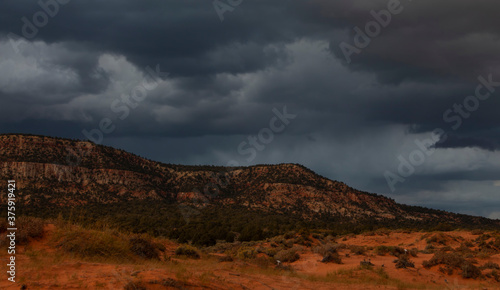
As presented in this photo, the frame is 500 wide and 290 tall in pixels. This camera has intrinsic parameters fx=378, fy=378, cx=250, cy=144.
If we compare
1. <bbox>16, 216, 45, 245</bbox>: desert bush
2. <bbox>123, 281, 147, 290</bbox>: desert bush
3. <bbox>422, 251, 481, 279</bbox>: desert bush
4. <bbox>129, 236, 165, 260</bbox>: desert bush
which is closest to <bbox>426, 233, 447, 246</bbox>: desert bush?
<bbox>422, 251, 481, 279</bbox>: desert bush

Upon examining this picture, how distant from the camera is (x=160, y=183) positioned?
349 ft

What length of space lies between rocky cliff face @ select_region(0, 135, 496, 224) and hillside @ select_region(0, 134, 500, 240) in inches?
7.4

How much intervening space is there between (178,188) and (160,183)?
5.83m

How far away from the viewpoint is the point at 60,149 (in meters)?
99.1

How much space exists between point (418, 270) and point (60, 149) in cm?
9661

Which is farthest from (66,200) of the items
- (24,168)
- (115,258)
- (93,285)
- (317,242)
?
(93,285)

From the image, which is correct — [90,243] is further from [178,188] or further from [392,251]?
[178,188]

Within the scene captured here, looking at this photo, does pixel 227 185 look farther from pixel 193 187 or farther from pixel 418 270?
pixel 418 270

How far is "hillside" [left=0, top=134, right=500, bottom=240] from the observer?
82438mm

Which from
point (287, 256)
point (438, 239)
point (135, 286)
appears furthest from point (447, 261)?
point (135, 286)

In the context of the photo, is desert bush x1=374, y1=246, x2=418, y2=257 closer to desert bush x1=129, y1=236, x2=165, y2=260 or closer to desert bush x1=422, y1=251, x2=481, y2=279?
desert bush x1=422, y1=251, x2=481, y2=279

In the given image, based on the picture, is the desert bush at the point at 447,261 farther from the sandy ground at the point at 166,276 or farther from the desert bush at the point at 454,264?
the sandy ground at the point at 166,276

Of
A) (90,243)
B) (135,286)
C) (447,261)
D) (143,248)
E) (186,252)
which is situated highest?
(90,243)

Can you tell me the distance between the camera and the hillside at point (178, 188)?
82.4 m
